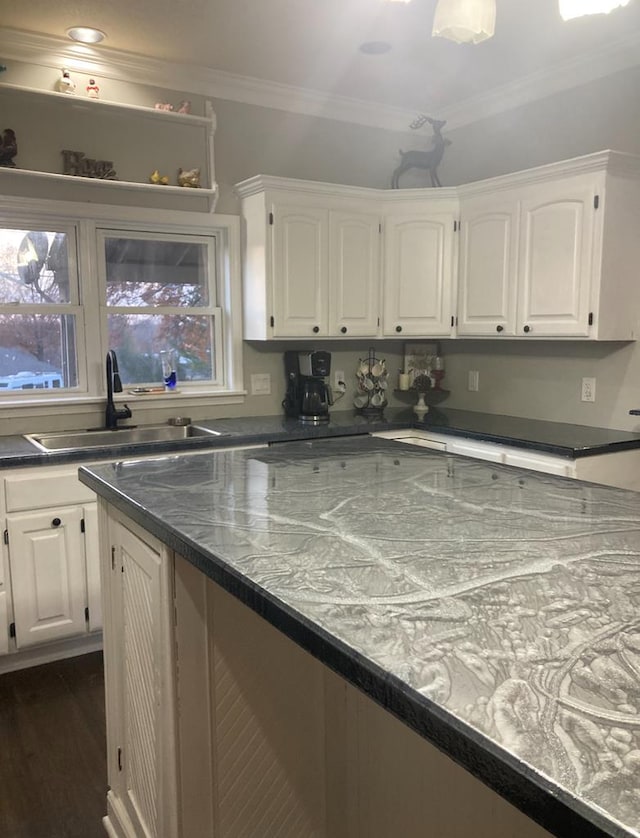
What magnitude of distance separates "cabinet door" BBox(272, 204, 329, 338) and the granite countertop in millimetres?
541

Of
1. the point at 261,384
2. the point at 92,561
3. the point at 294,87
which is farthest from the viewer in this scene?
the point at 261,384

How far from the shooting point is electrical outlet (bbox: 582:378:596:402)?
11.4ft

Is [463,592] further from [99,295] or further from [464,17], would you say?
[99,295]

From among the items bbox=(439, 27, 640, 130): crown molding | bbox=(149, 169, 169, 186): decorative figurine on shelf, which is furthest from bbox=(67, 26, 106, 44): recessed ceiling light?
bbox=(439, 27, 640, 130): crown molding

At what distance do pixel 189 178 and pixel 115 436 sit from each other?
1.38 meters

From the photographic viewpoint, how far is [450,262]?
3824 mm

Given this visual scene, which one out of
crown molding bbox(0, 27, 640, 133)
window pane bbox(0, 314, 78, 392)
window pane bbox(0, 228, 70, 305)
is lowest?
window pane bbox(0, 314, 78, 392)

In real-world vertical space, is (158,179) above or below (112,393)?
above

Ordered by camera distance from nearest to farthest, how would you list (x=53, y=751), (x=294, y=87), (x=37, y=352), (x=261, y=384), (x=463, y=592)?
(x=463, y=592), (x=53, y=751), (x=37, y=352), (x=294, y=87), (x=261, y=384)

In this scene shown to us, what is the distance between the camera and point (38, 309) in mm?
3342

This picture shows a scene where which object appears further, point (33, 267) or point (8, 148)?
point (33, 267)

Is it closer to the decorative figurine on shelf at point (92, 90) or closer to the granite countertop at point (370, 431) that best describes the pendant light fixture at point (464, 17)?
the granite countertop at point (370, 431)

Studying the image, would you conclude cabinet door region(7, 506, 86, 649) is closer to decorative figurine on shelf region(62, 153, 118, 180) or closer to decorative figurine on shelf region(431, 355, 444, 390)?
decorative figurine on shelf region(62, 153, 118, 180)

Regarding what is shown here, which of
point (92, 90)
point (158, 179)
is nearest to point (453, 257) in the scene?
point (158, 179)
